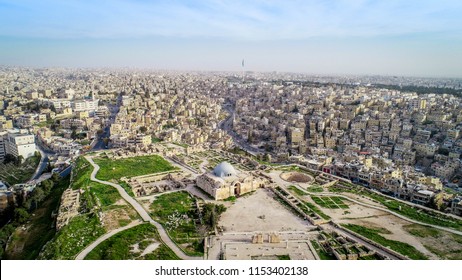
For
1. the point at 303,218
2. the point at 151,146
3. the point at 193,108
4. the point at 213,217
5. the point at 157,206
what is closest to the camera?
the point at 213,217

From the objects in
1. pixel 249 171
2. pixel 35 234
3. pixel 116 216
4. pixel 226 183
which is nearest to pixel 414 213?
pixel 226 183

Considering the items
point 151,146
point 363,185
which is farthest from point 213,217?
point 151,146

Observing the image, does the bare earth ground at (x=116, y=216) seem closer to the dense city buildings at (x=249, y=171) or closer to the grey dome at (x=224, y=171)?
the dense city buildings at (x=249, y=171)

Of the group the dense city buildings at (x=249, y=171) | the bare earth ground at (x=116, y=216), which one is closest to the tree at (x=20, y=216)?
the dense city buildings at (x=249, y=171)

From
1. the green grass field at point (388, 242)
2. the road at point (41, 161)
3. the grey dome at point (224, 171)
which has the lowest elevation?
the road at point (41, 161)

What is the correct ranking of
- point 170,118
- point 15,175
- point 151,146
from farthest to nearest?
1. point 170,118
2. point 151,146
3. point 15,175

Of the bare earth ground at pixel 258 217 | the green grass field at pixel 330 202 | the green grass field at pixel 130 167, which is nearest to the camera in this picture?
the bare earth ground at pixel 258 217

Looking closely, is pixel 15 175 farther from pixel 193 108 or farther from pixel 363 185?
pixel 193 108
